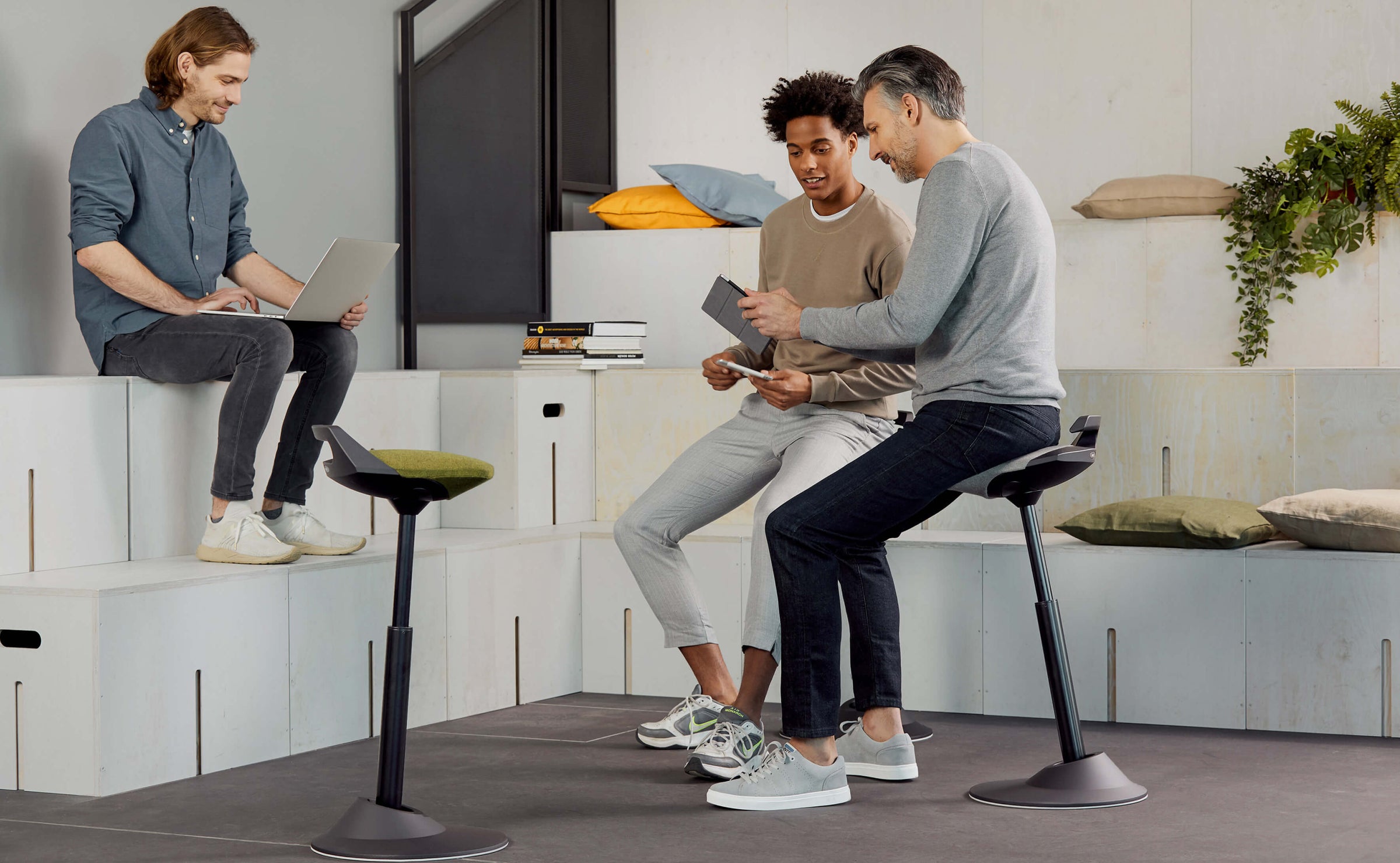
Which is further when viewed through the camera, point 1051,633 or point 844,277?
point 844,277

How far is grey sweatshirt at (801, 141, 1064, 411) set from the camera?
2.67 m

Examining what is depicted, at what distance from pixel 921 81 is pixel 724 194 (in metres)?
2.39

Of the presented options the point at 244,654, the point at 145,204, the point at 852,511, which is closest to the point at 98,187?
the point at 145,204

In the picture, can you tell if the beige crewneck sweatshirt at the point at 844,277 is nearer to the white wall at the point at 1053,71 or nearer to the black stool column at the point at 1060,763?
the black stool column at the point at 1060,763

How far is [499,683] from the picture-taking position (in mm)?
4012

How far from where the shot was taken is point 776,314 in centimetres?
286

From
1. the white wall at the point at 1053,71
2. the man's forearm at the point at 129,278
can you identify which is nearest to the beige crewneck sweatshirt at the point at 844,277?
the man's forearm at the point at 129,278

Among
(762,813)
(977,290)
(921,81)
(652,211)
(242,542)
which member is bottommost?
(762,813)

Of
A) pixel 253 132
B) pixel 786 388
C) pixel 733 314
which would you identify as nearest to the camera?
pixel 733 314

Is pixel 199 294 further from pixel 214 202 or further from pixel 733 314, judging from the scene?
pixel 733 314

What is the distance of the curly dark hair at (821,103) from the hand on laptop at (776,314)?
24.2 inches

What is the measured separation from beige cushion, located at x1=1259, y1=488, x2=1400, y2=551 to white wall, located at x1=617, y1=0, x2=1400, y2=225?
205 centimetres

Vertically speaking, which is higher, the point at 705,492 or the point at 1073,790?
the point at 705,492

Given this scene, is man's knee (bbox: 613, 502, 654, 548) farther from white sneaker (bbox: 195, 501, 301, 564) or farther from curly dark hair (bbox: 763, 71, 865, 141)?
curly dark hair (bbox: 763, 71, 865, 141)
